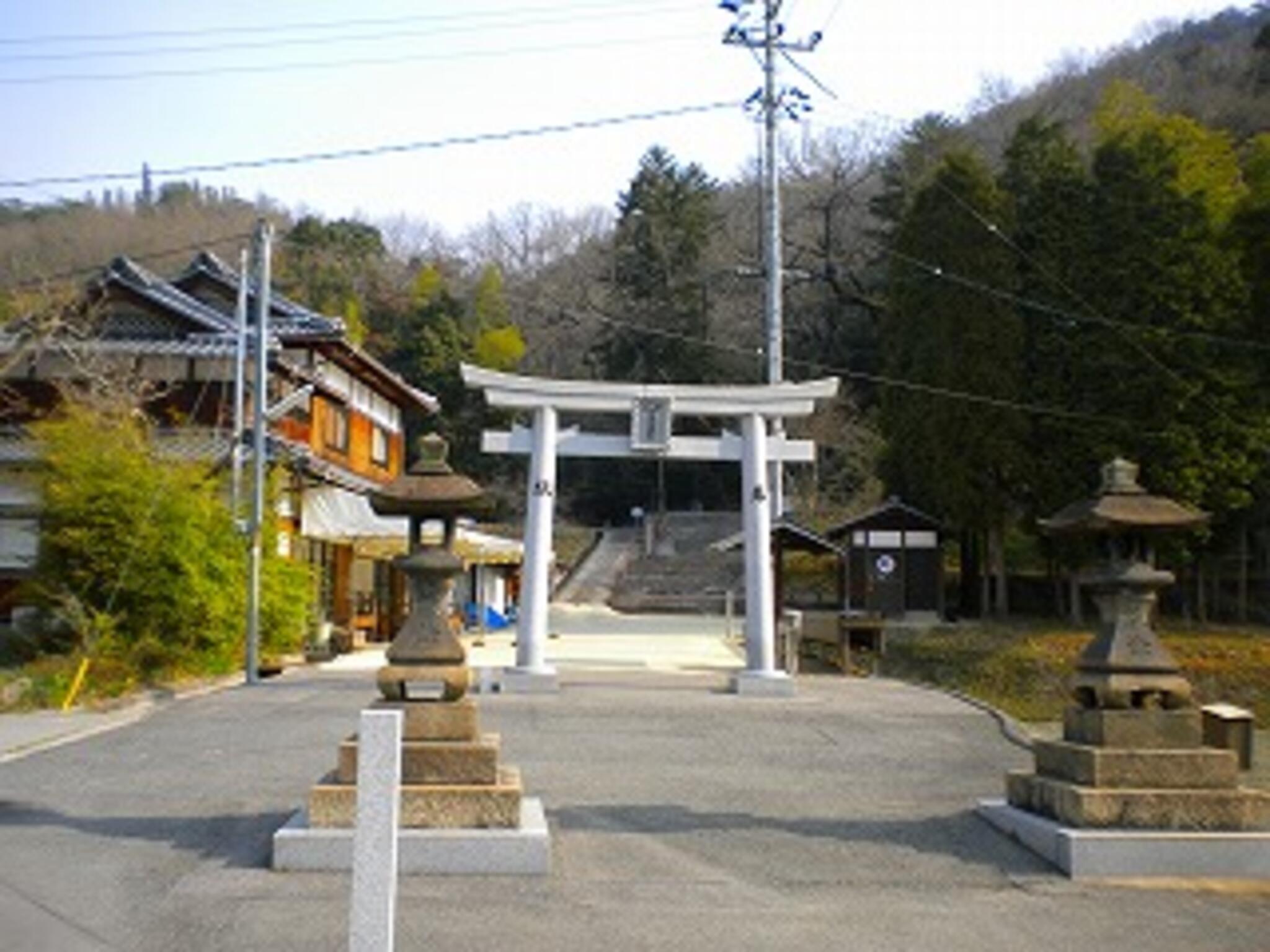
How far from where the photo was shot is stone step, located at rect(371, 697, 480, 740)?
28.1 ft

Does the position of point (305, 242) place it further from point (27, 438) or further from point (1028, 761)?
point (1028, 761)

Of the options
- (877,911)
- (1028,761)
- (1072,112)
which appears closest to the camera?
(877,911)

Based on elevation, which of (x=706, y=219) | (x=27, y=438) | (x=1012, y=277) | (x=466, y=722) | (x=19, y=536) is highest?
(x=706, y=219)

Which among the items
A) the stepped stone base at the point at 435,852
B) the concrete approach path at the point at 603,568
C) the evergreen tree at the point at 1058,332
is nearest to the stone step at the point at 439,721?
the stepped stone base at the point at 435,852

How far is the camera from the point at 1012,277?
2983 cm

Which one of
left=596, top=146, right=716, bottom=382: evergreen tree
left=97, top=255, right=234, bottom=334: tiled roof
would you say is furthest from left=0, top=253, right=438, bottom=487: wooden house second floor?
left=596, top=146, right=716, bottom=382: evergreen tree

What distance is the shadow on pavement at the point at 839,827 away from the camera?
886 centimetres

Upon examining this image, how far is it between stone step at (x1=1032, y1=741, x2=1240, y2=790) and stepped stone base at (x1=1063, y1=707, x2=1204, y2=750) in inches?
2.7

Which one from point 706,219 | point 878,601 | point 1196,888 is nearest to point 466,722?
point 1196,888

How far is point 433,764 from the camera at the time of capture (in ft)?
27.4

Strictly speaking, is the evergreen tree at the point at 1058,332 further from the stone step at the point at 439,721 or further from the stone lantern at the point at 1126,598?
the stone step at the point at 439,721

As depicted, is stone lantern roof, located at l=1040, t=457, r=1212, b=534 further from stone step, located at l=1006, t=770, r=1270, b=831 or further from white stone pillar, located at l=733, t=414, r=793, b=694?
white stone pillar, located at l=733, t=414, r=793, b=694

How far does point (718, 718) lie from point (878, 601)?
1584 centimetres

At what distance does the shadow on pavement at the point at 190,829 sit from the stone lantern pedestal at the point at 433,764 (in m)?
0.38
